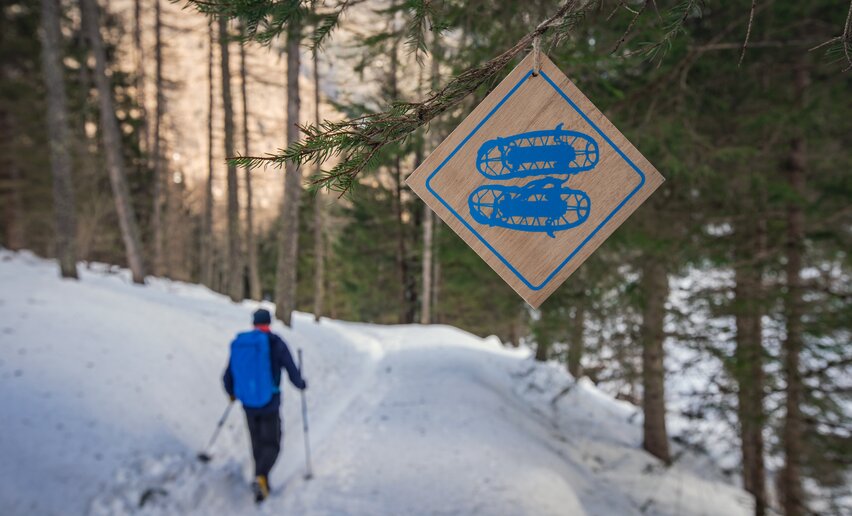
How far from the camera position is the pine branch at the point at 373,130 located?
4.05ft

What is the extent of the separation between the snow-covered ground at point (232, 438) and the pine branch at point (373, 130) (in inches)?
147

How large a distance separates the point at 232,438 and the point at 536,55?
554 cm

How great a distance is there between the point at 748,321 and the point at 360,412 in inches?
216

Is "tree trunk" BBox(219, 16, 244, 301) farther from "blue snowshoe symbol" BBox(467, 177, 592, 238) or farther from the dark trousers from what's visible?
"blue snowshoe symbol" BBox(467, 177, 592, 238)

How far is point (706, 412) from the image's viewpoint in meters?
5.39

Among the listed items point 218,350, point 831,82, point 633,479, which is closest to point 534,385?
point 633,479

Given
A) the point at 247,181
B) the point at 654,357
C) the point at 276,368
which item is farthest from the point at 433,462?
the point at 247,181

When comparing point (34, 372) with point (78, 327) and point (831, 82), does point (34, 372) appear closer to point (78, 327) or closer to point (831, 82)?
point (78, 327)

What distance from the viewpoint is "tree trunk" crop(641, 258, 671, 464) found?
18.8 ft

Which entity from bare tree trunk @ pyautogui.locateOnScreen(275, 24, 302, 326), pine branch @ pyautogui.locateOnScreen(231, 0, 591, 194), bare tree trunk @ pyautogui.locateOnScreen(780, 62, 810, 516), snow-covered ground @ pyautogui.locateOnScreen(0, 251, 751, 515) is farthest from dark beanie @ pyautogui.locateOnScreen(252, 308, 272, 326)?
bare tree trunk @ pyautogui.locateOnScreen(275, 24, 302, 326)

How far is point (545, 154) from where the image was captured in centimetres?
124

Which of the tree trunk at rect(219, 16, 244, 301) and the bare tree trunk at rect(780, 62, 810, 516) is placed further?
the tree trunk at rect(219, 16, 244, 301)

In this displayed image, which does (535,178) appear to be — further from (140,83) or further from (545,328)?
(140,83)

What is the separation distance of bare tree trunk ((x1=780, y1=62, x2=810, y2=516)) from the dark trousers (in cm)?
515
